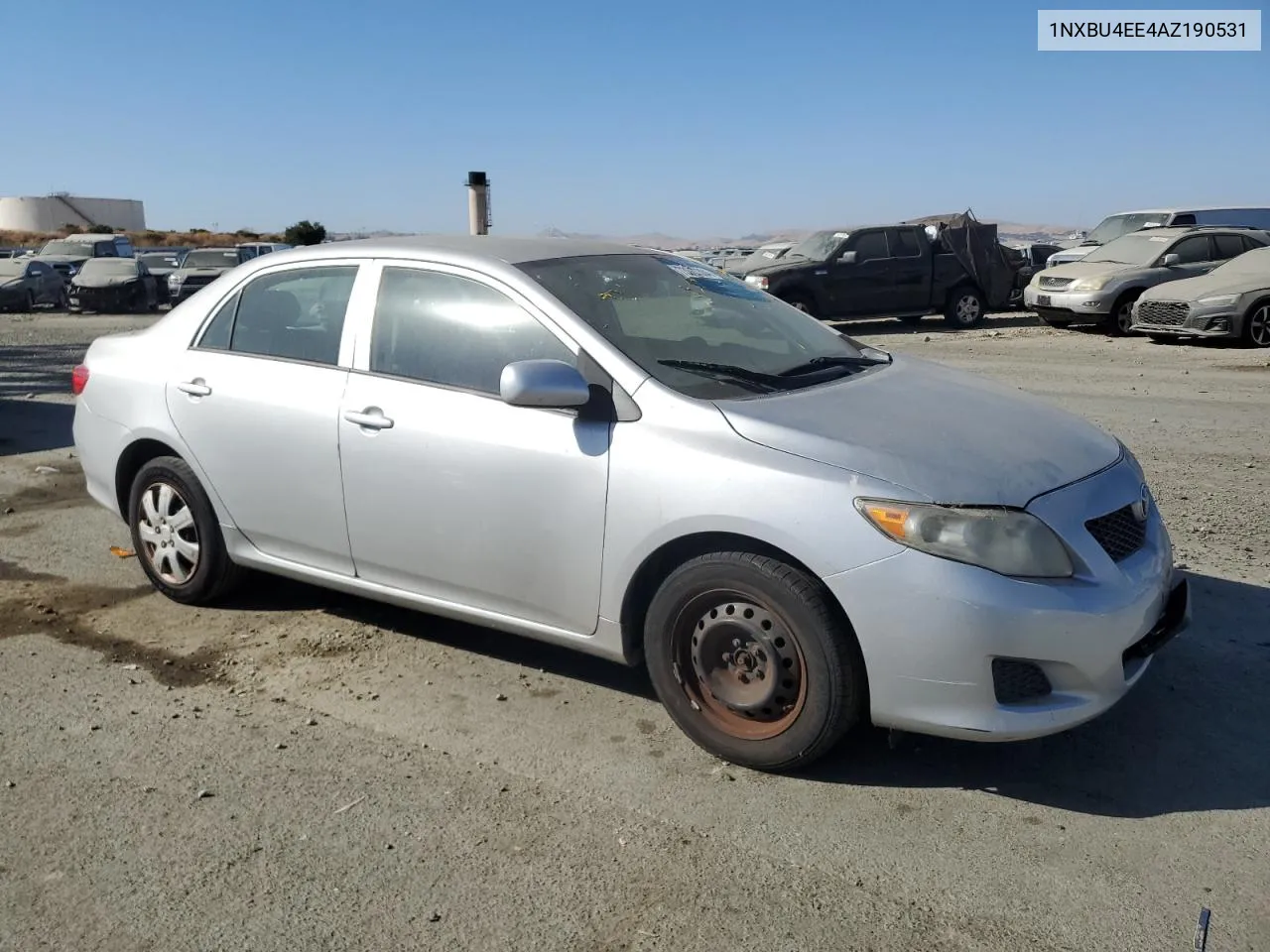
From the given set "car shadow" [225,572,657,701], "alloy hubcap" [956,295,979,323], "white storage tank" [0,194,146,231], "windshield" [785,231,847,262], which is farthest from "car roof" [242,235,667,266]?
"white storage tank" [0,194,146,231]

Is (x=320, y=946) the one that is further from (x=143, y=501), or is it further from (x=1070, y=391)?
(x=1070, y=391)

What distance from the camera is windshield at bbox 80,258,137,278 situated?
26172 millimetres

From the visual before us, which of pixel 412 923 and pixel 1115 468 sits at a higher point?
pixel 1115 468

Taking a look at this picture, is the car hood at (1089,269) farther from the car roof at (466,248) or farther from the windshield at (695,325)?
the car roof at (466,248)

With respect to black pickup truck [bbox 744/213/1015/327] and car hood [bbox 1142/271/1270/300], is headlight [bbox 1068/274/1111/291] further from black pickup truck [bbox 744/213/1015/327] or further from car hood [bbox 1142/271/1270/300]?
black pickup truck [bbox 744/213/1015/327]

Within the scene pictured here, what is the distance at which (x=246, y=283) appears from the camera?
5.02 meters

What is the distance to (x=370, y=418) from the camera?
170 inches

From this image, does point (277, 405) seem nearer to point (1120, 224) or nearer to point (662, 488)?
point (662, 488)

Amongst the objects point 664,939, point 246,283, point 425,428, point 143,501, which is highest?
point 246,283

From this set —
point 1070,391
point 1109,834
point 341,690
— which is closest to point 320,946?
point 341,690

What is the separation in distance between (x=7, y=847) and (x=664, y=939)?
1922 millimetres

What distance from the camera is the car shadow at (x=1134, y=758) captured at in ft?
11.4

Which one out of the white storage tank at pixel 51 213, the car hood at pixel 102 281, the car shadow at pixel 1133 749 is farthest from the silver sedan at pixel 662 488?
the white storage tank at pixel 51 213

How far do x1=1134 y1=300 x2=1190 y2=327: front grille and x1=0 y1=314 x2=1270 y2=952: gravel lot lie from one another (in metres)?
11.0
